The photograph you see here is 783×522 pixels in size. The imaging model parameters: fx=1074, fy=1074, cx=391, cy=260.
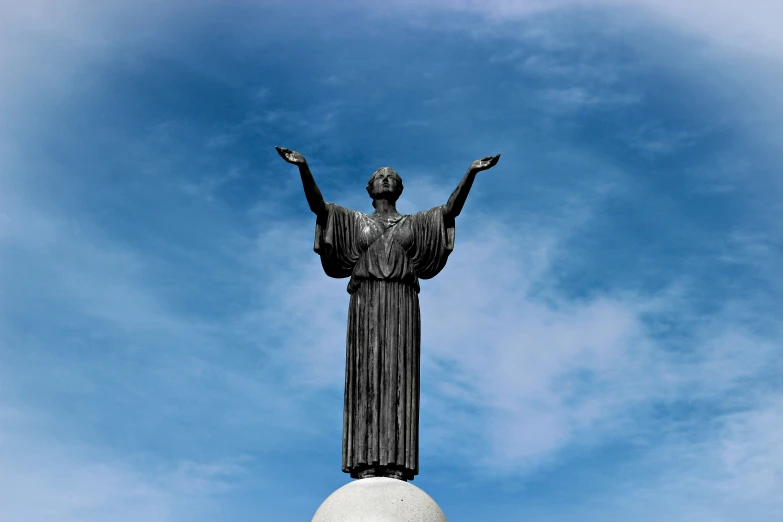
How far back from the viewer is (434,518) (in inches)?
503

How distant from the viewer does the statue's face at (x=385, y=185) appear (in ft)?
49.0

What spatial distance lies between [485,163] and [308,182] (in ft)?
7.74

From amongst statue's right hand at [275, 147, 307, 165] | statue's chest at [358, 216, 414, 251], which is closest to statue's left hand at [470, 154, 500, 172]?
statue's chest at [358, 216, 414, 251]

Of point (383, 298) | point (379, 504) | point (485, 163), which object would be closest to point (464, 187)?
point (485, 163)

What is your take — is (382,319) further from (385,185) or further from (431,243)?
(385,185)

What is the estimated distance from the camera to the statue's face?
14.9m

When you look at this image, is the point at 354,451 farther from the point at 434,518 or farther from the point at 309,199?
the point at 309,199

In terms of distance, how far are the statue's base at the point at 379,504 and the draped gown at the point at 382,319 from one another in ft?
1.64

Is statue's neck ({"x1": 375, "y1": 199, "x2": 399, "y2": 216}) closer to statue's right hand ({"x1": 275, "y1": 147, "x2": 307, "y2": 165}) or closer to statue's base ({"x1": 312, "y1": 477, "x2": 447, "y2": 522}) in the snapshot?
statue's right hand ({"x1": 275, "y1": 147, "x2": 307, "y2": 165})

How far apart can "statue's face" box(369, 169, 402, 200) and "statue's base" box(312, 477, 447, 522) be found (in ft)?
13.2

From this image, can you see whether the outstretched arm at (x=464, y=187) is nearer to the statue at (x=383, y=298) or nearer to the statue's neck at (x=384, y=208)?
the statue at (x=383, y=298)

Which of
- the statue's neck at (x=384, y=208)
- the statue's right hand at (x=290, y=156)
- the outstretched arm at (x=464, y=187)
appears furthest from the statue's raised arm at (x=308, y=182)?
the outstretched arm at (x=464, y=187)

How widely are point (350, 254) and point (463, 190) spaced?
1759 millimetres

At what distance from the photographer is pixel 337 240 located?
47.9 feet
